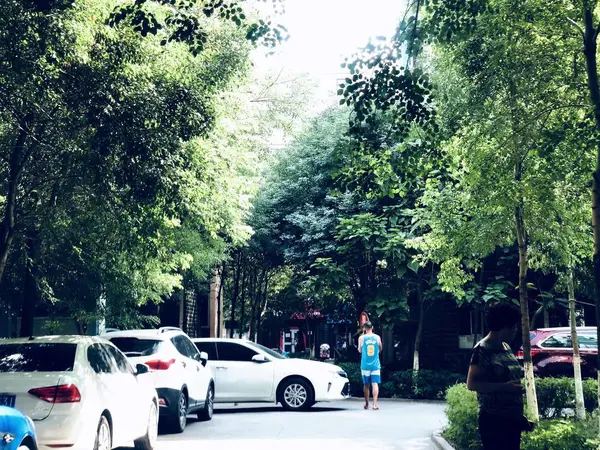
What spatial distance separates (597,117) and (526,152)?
2076 mm

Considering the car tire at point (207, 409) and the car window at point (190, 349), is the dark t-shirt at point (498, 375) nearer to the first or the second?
the car window at point (190, 349)

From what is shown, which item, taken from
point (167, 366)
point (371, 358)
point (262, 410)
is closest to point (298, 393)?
point (262, 410)

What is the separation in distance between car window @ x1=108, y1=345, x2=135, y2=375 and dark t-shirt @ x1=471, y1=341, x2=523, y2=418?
5373mm

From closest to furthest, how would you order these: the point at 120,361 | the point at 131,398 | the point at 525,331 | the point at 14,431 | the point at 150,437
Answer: the point at 14,431
the point at 131,398
the point at 120,361
the point at 150,437
the point at 525,331

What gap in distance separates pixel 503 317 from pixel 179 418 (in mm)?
8436

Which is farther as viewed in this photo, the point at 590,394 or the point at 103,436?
the point at 590,394

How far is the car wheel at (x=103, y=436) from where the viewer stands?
887cm

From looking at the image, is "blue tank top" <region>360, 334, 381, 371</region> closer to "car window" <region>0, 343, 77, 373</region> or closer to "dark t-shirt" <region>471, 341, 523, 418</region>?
"car window" <region>0, 343, 77, 373</region>

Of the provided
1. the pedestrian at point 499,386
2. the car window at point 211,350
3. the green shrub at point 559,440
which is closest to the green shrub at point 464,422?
the green shrub at point 559,440

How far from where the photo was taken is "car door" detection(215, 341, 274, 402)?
1756 centimetres

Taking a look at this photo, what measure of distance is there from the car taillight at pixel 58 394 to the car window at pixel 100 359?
30.4 inches

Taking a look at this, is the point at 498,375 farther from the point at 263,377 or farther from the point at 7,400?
the point at 263,377

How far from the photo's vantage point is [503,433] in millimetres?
6281

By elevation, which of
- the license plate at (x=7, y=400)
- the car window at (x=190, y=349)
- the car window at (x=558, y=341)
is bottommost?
the license plate at (x=7, y=400)
